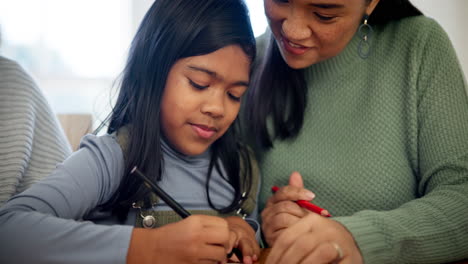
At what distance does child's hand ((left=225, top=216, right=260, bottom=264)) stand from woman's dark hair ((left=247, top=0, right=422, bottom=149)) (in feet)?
0.88

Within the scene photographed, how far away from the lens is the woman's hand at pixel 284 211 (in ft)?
3.14

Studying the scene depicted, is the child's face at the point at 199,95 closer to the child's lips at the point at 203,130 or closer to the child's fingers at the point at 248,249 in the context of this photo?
the child's lips at the point at 203,130

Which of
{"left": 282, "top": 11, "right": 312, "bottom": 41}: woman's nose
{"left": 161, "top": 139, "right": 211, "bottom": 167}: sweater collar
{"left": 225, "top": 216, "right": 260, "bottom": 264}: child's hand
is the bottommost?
{"left": 225, "top": 216, "right": 260, "bottom": 264}: child's hand

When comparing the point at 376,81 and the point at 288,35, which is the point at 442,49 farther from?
the point at 288,35

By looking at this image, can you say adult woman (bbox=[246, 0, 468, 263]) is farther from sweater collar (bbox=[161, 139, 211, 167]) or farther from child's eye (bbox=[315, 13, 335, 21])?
sweater collar (bbox=[161, 139, 211, 167])

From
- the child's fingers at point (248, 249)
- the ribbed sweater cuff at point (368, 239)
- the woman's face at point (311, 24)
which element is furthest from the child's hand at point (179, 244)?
the woman's face at point (311, 24)

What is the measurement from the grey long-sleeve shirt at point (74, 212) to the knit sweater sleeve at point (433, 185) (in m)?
0.36

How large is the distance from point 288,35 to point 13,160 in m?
0.59

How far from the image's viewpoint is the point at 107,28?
2996 mm

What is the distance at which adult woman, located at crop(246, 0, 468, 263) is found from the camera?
831mm

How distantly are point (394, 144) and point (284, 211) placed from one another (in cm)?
29

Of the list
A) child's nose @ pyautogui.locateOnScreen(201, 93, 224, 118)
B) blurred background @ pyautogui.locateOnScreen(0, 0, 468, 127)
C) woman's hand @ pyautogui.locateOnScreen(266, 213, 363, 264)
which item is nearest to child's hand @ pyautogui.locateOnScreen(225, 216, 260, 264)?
woman's hand @ pyautogui.locateOnScreen(266, 213, 363, 264)

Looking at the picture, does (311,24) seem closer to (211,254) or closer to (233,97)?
(233,97)

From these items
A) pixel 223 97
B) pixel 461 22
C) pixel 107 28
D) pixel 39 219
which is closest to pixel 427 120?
pixel 223 97
